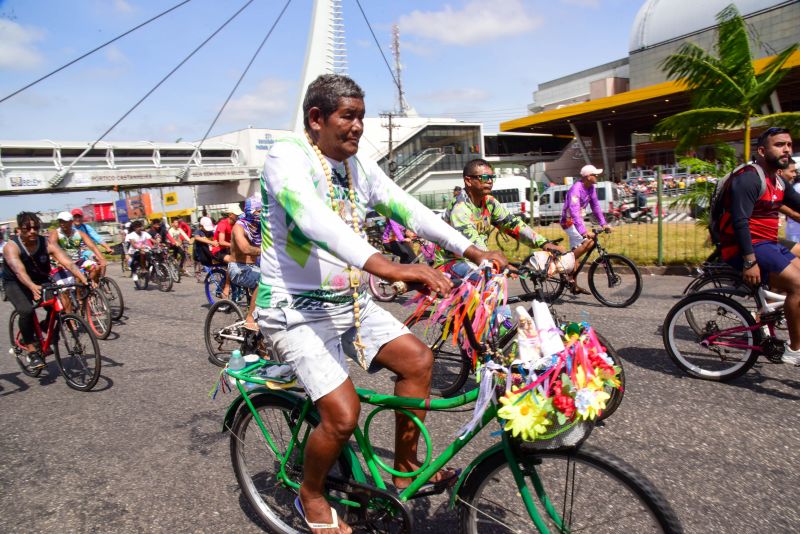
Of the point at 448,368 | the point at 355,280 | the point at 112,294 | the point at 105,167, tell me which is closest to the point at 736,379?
the point at 448,368

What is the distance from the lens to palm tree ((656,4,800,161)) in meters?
10.2

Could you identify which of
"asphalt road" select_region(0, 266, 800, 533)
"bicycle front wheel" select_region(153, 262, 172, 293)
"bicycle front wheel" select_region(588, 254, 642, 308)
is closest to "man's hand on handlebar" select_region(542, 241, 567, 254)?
"asphalt road" select_region(0, 266, 800, 533)

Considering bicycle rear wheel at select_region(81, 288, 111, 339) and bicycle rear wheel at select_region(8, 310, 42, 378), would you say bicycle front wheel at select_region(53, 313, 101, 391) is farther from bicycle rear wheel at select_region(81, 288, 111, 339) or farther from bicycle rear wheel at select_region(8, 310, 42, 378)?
bicycle rear wheel at select_region(81, 288, 111, 339)

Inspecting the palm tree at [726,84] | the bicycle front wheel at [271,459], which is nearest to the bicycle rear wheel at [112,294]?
the bicycle front wheel at [271,459]

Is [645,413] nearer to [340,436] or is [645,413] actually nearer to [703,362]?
[703,362]

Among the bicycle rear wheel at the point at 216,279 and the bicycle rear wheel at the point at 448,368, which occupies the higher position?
the bicycle rear wheel at the point at 216,279

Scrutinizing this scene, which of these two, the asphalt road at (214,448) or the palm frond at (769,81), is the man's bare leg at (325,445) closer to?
the asphalt road at (214,448)

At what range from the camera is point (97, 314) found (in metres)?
8.11

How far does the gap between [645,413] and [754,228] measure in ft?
5.98

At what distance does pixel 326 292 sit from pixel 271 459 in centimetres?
112

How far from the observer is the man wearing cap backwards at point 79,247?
9164 mm

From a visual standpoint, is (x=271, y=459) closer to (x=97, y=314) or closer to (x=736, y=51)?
(x=97, y=314)

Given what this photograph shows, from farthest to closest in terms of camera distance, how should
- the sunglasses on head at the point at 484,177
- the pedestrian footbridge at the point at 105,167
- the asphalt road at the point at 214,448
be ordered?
the pedestrian footbridge at the point at 105,167, the sunglasses on head at the point at 484,177, the asphalt road at the point at 214,448

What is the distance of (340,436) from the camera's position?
7.63ft
